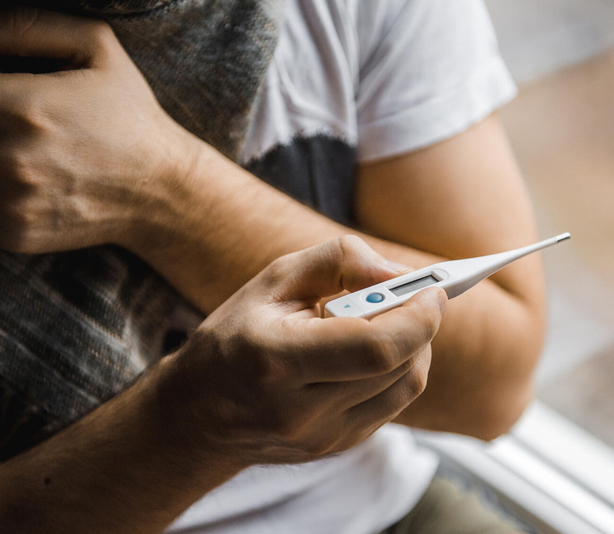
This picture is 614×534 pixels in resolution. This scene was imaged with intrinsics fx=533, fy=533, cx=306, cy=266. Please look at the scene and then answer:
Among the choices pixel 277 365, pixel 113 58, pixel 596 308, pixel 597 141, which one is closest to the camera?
pixel 277 365

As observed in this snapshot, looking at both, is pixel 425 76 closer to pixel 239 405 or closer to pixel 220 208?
pixel 220 208

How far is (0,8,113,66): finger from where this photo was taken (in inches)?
16.1

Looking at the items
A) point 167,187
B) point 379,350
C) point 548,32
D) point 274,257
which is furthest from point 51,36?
point 548,32

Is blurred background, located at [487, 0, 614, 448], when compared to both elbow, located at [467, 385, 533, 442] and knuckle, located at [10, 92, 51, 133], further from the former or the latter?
knuckle, located at [10, 92, 51, 133]

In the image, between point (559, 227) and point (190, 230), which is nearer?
point (190, 230)

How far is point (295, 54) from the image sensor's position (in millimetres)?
528

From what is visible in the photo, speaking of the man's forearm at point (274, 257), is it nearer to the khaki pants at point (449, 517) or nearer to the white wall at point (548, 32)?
the khaki pants at point (449, 517)

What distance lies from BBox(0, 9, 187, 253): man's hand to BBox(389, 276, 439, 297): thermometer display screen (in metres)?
0.23

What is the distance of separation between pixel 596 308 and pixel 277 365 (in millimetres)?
666

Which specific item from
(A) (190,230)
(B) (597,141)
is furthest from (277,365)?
(B) (597,141)

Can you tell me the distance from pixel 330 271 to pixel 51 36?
291 millimetres

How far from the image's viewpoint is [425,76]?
52 cm

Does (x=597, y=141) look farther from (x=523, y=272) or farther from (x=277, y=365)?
(x=277, y=365)

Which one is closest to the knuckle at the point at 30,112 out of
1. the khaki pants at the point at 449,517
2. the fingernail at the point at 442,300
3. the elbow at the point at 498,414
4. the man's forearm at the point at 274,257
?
the man's forearm at the point at 274,257
